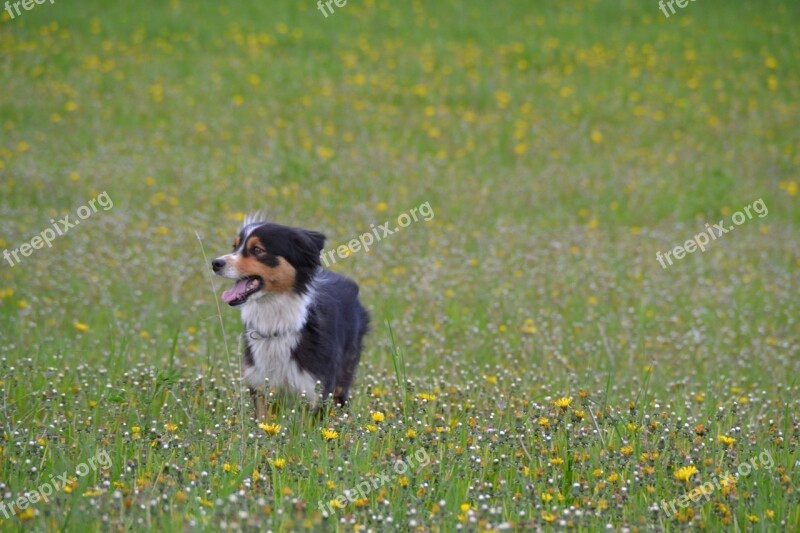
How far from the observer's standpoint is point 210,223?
984cm

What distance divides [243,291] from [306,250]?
0.42 metres

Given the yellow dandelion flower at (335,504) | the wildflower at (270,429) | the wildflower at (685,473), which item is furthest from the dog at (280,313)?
the wildflower at (685,473)

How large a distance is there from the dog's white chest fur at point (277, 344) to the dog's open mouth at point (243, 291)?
5cm

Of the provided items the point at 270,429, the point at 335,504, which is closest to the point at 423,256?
the point at 270,429

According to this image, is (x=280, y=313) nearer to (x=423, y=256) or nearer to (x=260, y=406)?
(x=260, y=406)

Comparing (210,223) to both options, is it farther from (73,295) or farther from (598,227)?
(598,227)

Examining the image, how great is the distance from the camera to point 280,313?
202 inches

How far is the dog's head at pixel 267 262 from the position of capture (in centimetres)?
501

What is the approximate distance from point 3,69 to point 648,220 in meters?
10.7

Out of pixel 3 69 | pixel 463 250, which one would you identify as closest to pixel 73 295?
pixel 463 250

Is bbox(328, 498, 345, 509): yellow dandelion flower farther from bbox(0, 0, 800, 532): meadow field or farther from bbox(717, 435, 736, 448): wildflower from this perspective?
bbox(717, 435, 736, 448): wildflower

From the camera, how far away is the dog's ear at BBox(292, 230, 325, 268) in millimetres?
5137

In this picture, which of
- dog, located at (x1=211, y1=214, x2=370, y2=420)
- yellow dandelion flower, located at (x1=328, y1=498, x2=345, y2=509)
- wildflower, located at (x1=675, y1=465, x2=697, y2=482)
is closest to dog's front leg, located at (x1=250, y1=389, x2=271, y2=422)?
dog, located at (x1=211, y1=214, x2=370, y2=420)

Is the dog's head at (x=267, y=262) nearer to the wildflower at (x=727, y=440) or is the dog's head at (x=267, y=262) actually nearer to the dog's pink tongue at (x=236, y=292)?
the dog's pink tongue at (x=236, y=292)
